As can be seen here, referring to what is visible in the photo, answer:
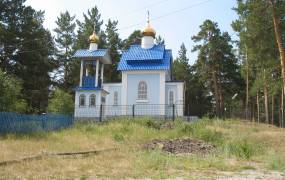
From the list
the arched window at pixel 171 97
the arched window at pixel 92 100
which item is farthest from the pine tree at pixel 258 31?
the arched window at pixel 92 100

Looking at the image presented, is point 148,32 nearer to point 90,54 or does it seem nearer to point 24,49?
point 90,54

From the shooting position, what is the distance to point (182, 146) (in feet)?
46.5

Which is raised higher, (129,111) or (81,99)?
(81,99)

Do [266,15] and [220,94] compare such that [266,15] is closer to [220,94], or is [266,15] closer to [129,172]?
[129,172]

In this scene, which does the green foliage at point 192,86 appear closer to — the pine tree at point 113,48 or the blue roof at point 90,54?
the pine tree at point 113,48

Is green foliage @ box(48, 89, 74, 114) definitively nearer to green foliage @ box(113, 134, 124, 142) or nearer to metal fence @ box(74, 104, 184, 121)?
metal fence @ box(74, 104, 184, 121)

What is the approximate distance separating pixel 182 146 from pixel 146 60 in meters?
13.0

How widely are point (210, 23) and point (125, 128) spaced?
23.8 metres

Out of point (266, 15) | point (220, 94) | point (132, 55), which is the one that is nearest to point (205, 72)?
Result: point (220, 94)

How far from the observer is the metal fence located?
2477cm

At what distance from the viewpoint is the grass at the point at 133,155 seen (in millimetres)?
8367

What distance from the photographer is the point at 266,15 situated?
2159cm

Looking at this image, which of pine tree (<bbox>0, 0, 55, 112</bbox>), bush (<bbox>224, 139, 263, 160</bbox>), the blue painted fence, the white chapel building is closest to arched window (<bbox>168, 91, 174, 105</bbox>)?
the white chapel building

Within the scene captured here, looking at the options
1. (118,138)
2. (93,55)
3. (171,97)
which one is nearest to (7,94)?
(118,138)
